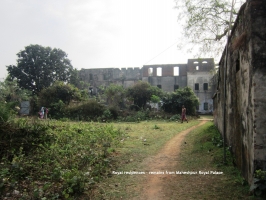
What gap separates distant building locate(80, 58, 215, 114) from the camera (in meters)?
33.8

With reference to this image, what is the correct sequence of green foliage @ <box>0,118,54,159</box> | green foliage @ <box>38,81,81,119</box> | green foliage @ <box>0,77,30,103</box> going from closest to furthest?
1. green foliage @ <box>0,118,54,159</box>
2. green foliage @ <box>38,81,81,119</box>
3. green foliage @ <box>0,77,30,103</box>

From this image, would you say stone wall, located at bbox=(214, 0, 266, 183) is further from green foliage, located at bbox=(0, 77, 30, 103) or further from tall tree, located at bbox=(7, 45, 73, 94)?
tall tree, located at bbox=(7, 45, 73, 94)

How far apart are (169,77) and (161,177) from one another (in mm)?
31363

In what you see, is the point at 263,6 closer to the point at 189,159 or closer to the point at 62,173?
the point at 189,159

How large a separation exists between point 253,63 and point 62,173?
3957 mm

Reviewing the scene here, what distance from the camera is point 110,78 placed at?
3859cm

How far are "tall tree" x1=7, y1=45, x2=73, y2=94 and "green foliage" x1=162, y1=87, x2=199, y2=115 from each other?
761 inches

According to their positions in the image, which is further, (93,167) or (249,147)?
(93,167)

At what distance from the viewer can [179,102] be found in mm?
22094

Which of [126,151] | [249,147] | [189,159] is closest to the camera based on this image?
[249,147]

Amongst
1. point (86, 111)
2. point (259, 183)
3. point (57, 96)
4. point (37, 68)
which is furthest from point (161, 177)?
point (37, 68)

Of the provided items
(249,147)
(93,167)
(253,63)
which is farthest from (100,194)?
(253,63)

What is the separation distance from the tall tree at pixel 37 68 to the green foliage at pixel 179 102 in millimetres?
19339

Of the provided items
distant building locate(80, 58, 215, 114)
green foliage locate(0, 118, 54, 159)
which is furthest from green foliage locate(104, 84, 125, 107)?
green foliage locate(0, 118, 54, 159)
